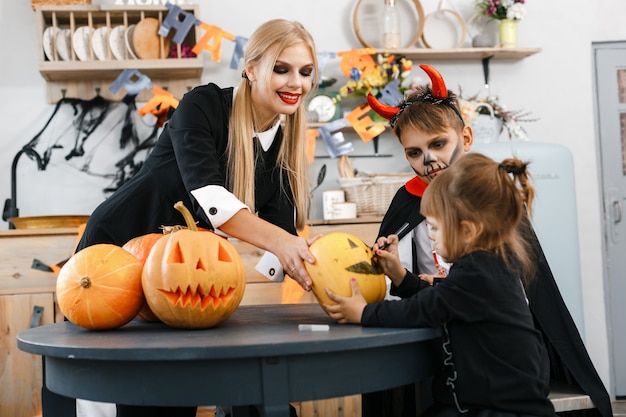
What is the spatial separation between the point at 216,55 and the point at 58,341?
2783mm

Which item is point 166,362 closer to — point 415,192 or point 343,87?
point 415,192

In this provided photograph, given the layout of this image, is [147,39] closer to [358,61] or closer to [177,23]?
[177,23]

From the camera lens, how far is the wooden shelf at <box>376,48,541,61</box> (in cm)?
414

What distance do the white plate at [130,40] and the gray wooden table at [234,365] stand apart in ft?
8.80

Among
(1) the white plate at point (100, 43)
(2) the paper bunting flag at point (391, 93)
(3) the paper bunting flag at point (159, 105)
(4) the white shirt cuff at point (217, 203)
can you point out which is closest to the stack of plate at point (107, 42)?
(1) the white plate at point (100, 43)

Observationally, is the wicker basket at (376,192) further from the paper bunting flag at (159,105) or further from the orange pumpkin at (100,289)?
the orange pumpkin at (100,289)

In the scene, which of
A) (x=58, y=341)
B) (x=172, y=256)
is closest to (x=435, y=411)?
(x=172, y=256)

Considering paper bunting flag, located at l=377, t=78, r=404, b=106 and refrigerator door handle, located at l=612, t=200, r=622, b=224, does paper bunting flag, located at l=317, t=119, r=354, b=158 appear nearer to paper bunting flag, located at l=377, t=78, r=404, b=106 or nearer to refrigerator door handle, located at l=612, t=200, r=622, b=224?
paper bunting flag, located at l=377, t=78, r=404, b=106

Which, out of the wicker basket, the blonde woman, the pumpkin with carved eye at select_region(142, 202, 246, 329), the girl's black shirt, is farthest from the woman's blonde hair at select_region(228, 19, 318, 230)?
the wicker basket

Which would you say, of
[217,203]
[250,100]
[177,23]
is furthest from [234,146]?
[177,23]

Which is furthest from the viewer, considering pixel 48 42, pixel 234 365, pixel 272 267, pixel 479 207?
pixel 48 42

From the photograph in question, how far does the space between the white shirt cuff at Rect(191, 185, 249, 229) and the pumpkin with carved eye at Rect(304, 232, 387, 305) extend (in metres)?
0.24

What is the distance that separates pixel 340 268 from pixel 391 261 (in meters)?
0.23

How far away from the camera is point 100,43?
3.84 m
